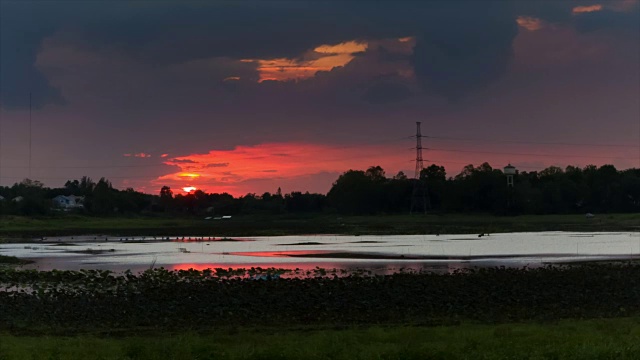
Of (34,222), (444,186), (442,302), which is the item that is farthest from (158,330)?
(444,186)

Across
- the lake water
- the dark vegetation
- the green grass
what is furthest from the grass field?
the green grass

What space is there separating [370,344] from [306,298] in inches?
481

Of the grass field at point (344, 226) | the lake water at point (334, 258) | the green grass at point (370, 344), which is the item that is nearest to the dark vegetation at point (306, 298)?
the green grass at point (370, 344)

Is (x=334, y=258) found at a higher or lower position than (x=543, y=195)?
lower

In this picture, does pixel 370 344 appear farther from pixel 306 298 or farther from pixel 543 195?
pixel 543 195

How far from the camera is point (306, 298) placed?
29.4 metres

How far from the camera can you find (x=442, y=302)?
92.1 ft

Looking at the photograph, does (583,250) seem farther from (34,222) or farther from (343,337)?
(34,222)

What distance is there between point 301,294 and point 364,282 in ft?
17.6

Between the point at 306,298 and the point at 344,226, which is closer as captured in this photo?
the point at 306,298

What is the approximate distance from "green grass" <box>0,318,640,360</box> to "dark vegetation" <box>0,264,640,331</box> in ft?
11.1

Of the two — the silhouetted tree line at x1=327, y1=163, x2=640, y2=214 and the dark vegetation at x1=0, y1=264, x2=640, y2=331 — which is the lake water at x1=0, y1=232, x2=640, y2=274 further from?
the silhouetted tree line at x1=327, y1=163, x2=640, y2=214

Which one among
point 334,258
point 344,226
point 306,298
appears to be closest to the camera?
point 306,298

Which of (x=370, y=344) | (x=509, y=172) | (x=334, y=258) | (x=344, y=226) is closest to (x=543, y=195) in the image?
(x=509, y=172)
